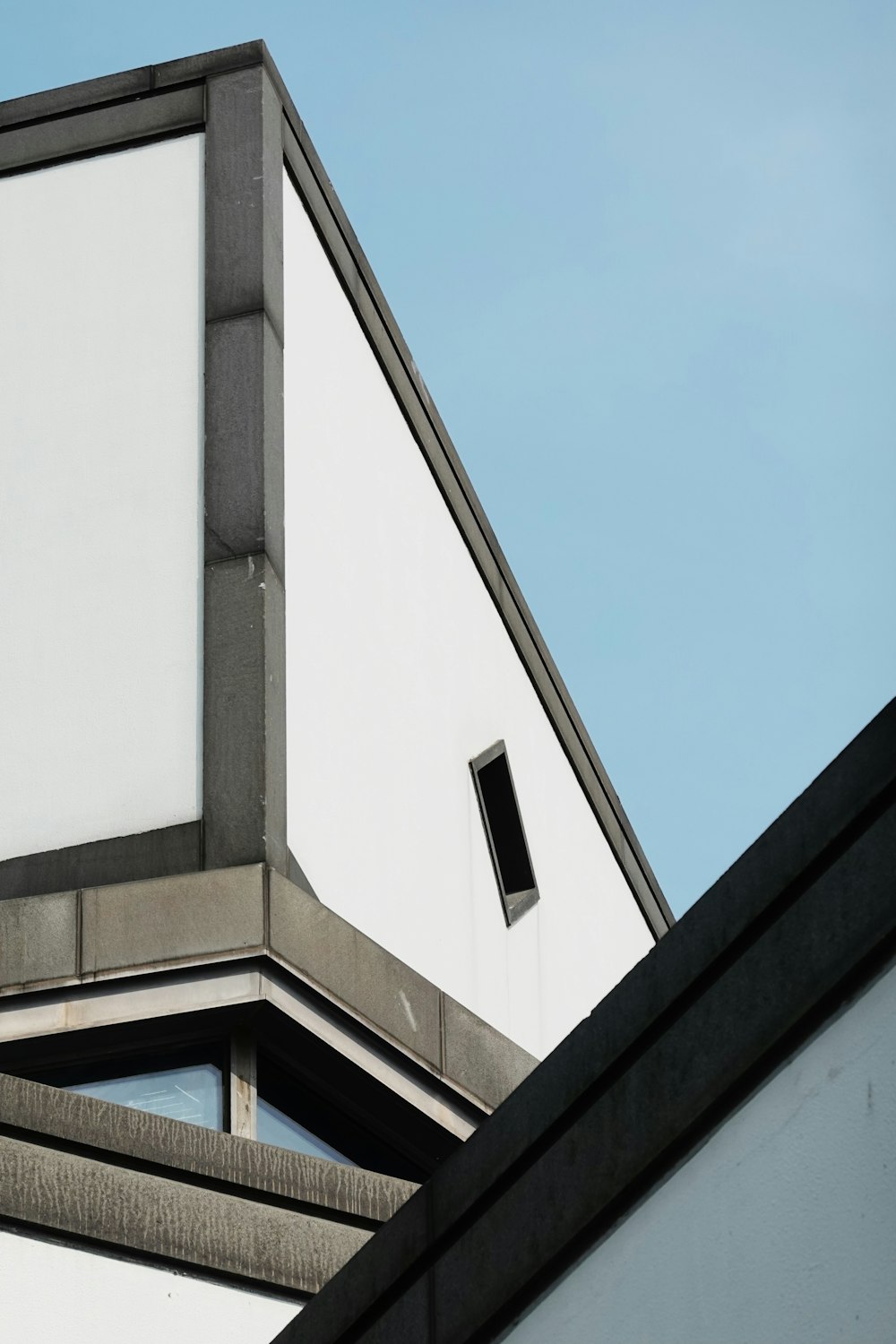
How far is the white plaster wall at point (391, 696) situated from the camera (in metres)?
11.3

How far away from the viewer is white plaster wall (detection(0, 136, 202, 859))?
1056cm

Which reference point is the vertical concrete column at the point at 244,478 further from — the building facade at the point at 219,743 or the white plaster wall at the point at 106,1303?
the white plaster wall at the point at 106,1303

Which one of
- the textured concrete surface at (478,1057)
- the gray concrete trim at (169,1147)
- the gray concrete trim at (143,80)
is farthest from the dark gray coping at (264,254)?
the gray concrete trim at (169,1147)

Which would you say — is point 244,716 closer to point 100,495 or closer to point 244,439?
point 244,439

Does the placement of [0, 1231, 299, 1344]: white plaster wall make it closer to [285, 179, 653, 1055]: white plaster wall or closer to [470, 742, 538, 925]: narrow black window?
[285, 179, 653, 1055]: white plaster wall

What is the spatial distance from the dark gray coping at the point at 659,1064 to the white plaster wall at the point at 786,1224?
0.08m

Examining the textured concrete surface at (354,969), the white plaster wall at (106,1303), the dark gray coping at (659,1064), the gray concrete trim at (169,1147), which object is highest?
the textured concrete surface at (354,969)

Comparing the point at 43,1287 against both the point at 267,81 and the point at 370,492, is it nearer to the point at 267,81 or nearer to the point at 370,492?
the point at 370,492

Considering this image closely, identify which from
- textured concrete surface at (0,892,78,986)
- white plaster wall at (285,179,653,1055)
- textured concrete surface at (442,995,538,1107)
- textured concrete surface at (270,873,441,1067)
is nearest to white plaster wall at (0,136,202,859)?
white plaster wall at (285,179,653,1055)

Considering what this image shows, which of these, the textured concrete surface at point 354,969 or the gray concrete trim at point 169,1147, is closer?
the gray concrete trim at point 169,1147

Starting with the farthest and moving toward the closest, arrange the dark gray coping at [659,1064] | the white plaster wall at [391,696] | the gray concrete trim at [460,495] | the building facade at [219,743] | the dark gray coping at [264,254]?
the gray concrete trim at [460,495] < the white plaster wall at [391,696] < the dark gray coping at [264,254] < the building facade at [219,743] < the dark gray coping at [659,1064]

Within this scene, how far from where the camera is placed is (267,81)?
12672 mm

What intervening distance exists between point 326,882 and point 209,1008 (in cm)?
155

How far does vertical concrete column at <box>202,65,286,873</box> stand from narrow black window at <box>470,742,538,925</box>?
4706 millimetres
